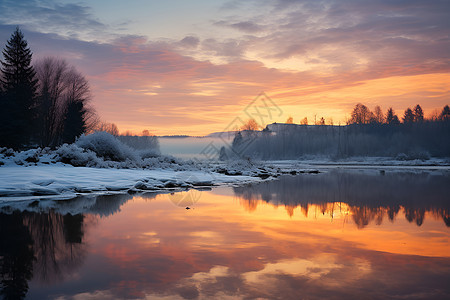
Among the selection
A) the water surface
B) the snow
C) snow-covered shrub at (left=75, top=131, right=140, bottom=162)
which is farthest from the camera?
snow-covered shrub at (left=75, top=131, right=140, bottom=162)

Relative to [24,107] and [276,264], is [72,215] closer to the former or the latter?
[276,264]

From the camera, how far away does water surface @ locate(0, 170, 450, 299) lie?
15.3 ft

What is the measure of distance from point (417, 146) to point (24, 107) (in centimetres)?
10170

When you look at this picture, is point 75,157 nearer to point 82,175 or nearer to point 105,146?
point 105,146

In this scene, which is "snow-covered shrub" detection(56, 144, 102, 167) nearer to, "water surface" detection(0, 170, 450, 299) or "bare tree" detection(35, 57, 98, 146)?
"water surface" detection(0, 170, 450, 299)

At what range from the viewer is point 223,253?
6.48 meters

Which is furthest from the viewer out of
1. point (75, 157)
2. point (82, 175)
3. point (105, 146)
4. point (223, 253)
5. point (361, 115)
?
point (361, 115)

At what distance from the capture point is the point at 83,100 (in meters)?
57.1

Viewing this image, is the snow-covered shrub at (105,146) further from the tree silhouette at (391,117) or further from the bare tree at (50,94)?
the tree silhouette at (391,117)

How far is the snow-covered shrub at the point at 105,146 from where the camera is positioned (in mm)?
27453

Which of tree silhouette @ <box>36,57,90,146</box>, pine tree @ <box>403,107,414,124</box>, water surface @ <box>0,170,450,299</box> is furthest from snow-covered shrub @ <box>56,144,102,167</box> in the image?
pine tree @ <box>403,107,414,124</box>

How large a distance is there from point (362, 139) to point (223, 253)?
389ft

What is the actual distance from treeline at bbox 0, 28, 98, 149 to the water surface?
117 ft

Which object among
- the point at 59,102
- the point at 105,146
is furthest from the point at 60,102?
the point at 105,146
